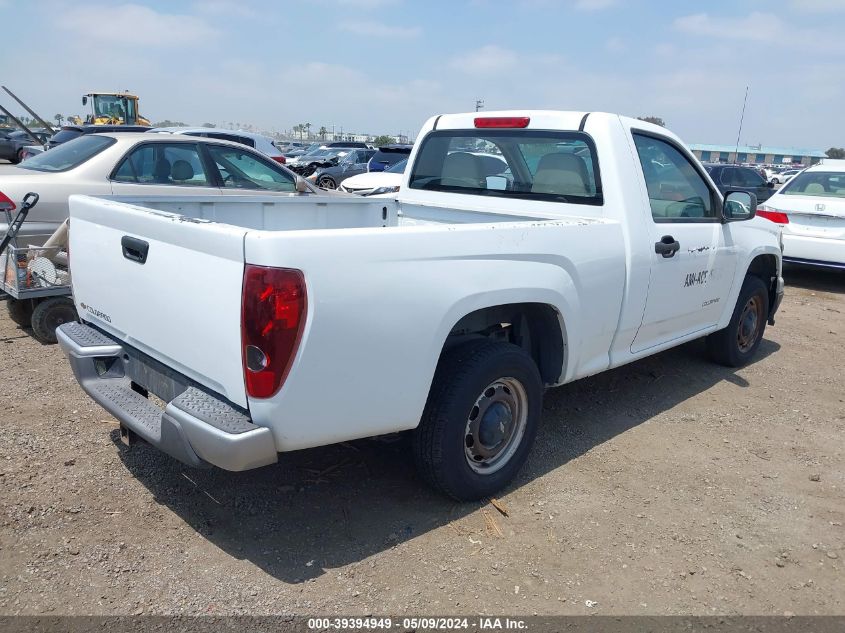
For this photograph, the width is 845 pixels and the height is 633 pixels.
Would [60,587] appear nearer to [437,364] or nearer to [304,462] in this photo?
[304,462]

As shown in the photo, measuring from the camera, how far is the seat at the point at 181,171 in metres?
7.07

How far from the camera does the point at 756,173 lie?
15141mm

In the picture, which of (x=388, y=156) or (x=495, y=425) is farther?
(x=388, y=156)

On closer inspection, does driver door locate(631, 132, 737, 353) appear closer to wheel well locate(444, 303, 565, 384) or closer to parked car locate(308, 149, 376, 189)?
wheel well locate(444, 303, 565, 384)

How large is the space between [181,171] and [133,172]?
500mm

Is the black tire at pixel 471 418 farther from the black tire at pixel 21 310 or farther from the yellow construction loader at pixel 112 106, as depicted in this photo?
the yellow construction loader at pixel 112 106

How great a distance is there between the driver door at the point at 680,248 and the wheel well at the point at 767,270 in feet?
2.56

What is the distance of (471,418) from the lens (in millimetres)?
3311

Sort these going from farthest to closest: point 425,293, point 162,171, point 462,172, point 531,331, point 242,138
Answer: point 242,138, point 162,171, point 462,172, point 531,331, point 425,293

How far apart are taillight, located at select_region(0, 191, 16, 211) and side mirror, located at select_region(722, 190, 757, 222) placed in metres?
5.85

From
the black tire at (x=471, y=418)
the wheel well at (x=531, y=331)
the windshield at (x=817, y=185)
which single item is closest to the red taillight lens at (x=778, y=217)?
the windshield at (x=817, y=185)

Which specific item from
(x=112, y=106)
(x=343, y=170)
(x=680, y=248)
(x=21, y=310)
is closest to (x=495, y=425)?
(x=680, y=248)

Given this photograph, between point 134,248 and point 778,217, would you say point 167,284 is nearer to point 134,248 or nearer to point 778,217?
point 134,248

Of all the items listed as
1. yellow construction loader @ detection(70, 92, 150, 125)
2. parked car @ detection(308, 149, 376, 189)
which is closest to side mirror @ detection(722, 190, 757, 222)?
parked car @ detection(308, 149, 376, 189)
